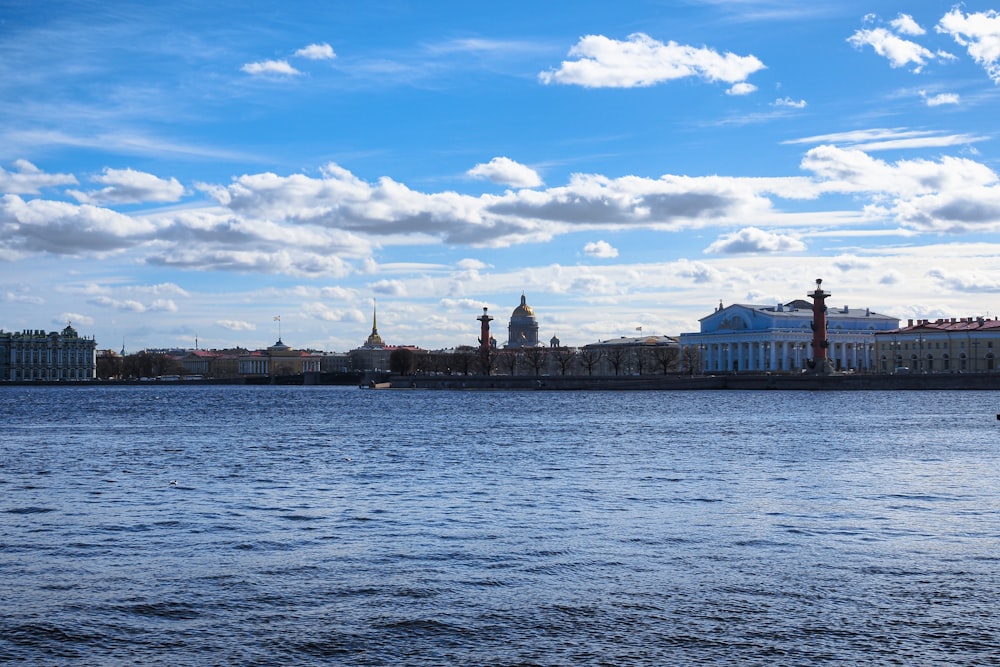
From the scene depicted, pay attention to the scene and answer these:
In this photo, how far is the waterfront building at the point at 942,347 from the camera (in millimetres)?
105312

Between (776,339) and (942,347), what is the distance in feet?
51.8

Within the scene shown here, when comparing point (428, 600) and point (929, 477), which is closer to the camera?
point (428, 600)

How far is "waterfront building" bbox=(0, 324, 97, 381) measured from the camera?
154 meters

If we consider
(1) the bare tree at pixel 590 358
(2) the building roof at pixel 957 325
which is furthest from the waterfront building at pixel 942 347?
(1) the bare tree at pixel 590 358

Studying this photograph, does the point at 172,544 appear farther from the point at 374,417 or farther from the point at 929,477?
the point at 374,417

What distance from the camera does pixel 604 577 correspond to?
1011 centimetres

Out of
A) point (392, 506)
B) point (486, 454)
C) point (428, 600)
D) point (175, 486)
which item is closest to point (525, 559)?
point (428, 600)

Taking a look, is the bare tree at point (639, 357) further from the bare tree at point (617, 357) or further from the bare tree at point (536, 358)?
the bare tree at point (536, 358)

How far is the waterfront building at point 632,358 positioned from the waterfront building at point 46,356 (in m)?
67.9

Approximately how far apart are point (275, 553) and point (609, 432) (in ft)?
79.8

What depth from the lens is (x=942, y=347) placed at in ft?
358

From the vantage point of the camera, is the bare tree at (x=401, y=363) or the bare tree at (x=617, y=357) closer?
the bare tree at (x=617, y=357)

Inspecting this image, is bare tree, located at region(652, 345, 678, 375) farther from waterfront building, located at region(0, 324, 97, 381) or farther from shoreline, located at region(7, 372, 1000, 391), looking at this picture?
waterfront building, located at region(0, 324, 97, 381)

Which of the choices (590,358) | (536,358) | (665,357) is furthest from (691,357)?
(536,358)
